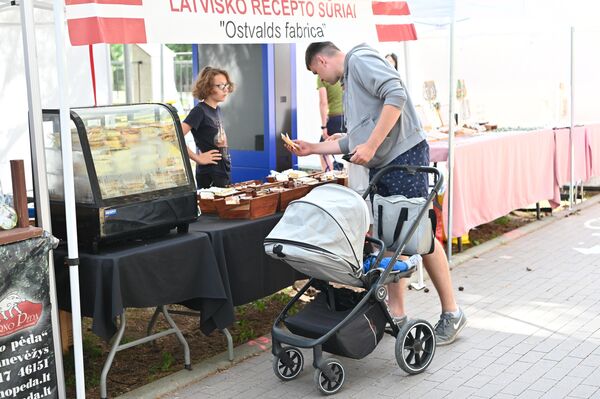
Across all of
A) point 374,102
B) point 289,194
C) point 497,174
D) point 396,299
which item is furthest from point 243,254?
point 497,174

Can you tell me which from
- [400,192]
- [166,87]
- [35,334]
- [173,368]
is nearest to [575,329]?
[400,192]

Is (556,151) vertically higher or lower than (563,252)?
higher

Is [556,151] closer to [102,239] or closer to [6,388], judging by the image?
[102,239]

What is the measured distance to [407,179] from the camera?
15.9 feet

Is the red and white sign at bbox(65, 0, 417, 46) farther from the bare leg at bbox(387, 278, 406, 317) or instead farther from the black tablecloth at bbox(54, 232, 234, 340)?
the bare leg at bbox(387, 278, 406, 317)

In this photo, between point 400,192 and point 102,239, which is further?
point 400,192

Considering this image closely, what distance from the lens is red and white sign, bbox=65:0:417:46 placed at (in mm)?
3922

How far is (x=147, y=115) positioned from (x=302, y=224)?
41.0 inches

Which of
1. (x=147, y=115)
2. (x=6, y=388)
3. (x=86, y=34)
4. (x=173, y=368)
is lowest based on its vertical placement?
(x=173, y=368)

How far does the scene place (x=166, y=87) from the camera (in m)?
16.4

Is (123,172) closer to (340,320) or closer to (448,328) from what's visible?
(340,320)

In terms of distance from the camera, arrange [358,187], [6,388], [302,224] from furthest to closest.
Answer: [358,187] → [302,224] → [6,388]

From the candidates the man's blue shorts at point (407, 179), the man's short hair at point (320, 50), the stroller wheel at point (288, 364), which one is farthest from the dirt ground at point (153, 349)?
the man's short hair at point (320, 50)

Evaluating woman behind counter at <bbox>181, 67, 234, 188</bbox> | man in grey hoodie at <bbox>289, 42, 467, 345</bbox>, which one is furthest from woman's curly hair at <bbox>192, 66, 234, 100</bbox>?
man in grey hoodie at <bbox>289, 42, 467, 345</bbox>
